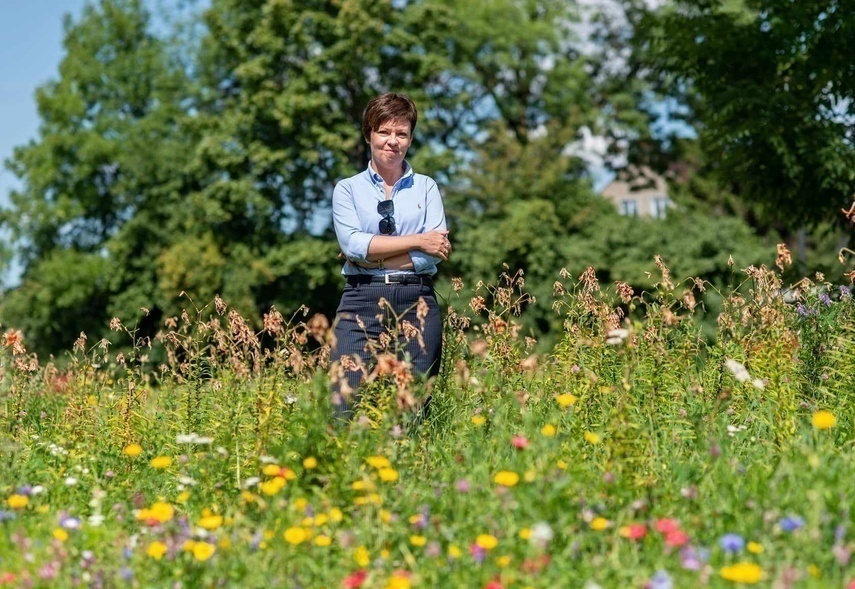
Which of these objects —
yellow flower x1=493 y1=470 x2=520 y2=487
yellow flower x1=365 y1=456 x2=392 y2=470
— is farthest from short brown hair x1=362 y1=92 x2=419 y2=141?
yellow flower x1=493 y1=470 x2=520 y2=487

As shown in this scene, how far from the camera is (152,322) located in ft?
102

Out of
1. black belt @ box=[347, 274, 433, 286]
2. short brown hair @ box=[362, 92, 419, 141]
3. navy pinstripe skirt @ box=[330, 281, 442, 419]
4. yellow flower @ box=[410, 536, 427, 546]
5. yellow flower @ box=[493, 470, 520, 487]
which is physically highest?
short brown hair @ box=[362, 92, 419, 141]

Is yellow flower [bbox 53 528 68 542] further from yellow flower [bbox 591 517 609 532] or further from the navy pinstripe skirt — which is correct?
yellow flower [bbox 591 517 609 532]

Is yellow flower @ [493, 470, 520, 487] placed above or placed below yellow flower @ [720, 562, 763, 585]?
above

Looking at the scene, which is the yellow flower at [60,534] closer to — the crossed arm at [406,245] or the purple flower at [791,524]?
the crossed arm at [406,245]

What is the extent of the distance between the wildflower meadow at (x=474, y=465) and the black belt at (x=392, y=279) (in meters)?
0.28

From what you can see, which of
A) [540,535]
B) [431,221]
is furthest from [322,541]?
[431,221]

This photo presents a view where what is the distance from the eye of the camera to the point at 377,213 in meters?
4.92

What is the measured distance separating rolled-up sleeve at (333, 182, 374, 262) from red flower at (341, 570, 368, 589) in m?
2.04

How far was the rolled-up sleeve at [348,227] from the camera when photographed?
15.6 ft

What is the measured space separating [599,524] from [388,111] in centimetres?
243

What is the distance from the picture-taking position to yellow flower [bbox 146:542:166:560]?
3.16 m

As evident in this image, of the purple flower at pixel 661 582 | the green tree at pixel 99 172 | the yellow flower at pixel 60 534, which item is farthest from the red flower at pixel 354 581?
the green tree at pixel 99 172

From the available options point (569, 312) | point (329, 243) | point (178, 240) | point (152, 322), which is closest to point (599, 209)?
point (329, 243)
